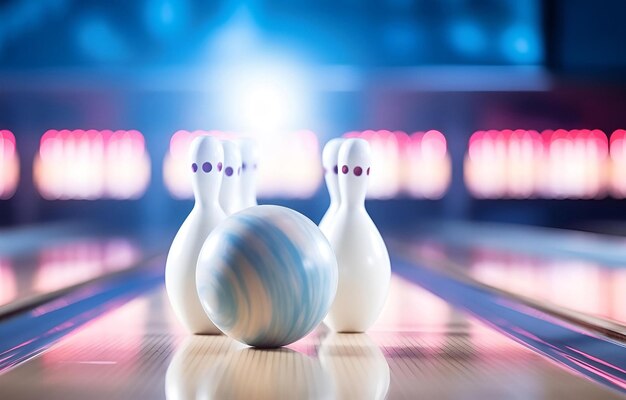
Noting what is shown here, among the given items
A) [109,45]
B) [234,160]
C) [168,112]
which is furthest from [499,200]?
[234,160]

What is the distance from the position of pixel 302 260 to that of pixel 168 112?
386 centimetres

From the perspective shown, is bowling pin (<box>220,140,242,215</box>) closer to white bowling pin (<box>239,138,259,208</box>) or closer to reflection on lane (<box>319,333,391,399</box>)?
white bowling pin (<box>239,138,259,208</box>)

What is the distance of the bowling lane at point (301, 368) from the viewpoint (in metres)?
1.10

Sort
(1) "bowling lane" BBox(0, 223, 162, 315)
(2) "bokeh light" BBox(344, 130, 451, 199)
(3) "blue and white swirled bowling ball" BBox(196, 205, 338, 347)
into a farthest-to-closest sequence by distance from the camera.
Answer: (2) "bokeh light" BBox(344, 130, 451, 199), (1) "bowling lane" BBox(0, 223, 162, 315), (3) "blue and white swirled bowling ball" BBox(196, 205, 338, 347)

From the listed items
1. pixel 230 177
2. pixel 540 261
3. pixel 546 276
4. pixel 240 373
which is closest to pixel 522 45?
pixel 540 261

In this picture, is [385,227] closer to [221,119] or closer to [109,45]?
[221,119]

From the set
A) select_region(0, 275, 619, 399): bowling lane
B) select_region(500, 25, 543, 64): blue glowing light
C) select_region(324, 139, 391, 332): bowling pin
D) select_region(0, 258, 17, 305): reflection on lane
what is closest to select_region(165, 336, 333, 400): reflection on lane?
select_region(0, 275, 619, 399): bowling lane

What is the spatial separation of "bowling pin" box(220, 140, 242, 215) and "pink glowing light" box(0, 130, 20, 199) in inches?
144

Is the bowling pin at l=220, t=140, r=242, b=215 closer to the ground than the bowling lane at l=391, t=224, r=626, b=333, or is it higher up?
higher up

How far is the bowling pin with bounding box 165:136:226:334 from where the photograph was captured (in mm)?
1445

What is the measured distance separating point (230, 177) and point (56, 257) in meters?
1.84

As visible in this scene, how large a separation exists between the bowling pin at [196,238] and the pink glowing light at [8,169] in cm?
375

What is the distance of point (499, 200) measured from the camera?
4.95 m

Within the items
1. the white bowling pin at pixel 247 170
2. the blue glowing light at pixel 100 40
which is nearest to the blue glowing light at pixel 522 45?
the blue glowing light at pixel 100 40
